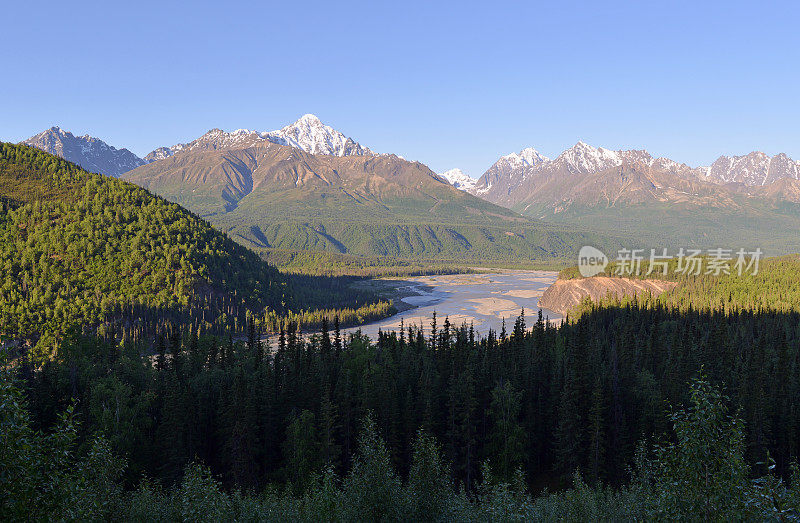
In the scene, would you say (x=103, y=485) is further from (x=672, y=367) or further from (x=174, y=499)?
(x=672, y=367)

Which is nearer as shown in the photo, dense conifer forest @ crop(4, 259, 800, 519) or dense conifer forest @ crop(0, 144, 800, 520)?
dense conifer forest @ crop(0, 144, 800, 520)

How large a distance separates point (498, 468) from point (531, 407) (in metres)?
15.9

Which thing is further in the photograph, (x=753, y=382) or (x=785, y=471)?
(x=753, y=382)

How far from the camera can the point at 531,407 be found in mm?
92562

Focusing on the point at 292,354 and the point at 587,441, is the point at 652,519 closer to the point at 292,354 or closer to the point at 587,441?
the point at 587,441

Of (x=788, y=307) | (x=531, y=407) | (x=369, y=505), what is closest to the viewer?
(x=369, y=505)

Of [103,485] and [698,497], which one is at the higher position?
[698,497]

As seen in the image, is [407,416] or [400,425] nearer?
[407,416]

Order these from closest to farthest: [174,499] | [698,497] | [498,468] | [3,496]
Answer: [3,496] < [698,497] < [174,499] < [498,468]

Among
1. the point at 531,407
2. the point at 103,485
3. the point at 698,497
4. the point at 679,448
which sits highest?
the point at 679,448

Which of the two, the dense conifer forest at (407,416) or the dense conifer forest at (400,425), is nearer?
the dense conifer forest at (400,425)

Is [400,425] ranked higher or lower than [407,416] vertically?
lower

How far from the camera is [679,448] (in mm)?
26203

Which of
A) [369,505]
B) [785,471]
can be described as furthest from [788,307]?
[369,505]
